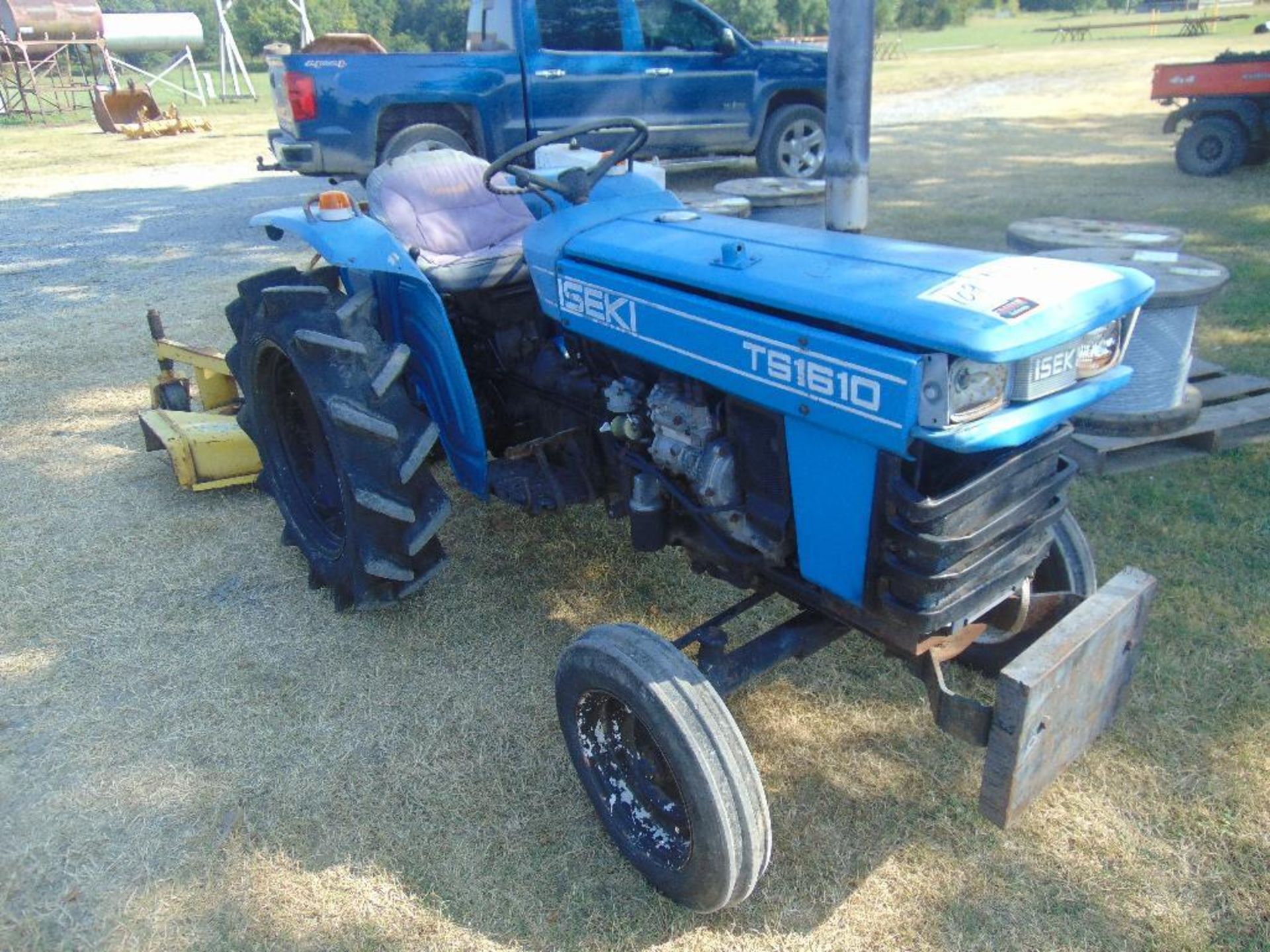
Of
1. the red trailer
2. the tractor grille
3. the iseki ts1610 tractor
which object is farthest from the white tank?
the tractor grille

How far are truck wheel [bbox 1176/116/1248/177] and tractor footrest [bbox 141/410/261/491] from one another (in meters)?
9.52

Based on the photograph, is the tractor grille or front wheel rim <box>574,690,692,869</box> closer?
the tractor grille

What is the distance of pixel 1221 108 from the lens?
9.23 meters

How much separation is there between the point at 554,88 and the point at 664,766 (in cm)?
719

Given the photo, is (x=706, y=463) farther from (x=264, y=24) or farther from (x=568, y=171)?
(x=264, y=24)

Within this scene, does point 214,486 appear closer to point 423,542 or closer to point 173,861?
point 423,542

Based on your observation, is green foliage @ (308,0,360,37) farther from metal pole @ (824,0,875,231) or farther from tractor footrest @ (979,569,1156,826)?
tractor footrest @ (979,569,1156,826)

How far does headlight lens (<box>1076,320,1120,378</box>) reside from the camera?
1824mm

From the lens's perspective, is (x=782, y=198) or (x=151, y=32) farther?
(x=151, y=32)

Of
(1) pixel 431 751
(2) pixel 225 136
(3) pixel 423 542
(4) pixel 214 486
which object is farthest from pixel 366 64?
(2) pixel 225 136

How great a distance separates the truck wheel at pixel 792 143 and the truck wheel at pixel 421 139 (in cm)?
309

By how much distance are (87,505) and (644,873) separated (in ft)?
9.65

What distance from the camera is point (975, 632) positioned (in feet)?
7.06

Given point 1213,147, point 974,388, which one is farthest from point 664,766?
point 1213,147
